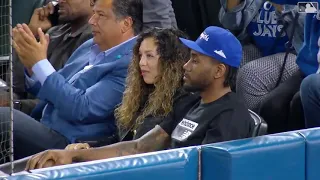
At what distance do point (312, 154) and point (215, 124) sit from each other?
406 millimetres

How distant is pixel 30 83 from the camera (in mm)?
4496

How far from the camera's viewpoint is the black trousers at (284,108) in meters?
3.96

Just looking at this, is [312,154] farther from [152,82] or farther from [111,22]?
[111,22]

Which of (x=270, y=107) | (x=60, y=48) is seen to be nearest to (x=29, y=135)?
(x=60, y=48)

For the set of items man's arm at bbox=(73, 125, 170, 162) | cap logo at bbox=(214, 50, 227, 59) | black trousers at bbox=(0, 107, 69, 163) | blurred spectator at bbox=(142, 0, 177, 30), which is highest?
cap logo at bbox=(214, 50, 227, 59)

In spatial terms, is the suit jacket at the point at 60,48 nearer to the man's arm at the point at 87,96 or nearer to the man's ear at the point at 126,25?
the man's ear at the point at 126,25

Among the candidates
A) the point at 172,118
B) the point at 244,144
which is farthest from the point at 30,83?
the point at 244,144

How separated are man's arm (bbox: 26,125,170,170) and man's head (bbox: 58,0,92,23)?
1.55 m

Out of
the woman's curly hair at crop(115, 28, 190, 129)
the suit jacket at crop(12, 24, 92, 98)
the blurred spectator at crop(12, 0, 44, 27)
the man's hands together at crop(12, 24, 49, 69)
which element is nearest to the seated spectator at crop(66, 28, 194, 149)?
the woman's curly hair at crop(115, 28, 190, 129)

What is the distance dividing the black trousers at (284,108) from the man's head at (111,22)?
82 cm

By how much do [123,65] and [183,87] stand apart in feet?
1.82

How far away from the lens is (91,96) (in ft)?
12.4

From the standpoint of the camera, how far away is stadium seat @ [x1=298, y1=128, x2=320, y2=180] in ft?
9.89

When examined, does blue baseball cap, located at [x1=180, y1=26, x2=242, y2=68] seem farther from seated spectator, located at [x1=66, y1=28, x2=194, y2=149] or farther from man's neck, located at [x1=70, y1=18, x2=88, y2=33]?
man's neck, located at [x1=70, y1=18, x2=88, y2=33]
